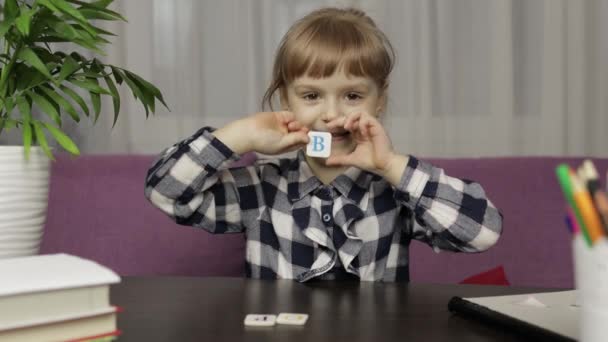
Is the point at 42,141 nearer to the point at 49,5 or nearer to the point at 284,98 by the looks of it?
the point at 49,5

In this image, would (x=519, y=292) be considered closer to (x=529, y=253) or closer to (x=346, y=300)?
(x=346, y=300)

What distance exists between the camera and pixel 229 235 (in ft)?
5.73

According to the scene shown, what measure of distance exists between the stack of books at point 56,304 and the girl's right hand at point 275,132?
635 millimetres

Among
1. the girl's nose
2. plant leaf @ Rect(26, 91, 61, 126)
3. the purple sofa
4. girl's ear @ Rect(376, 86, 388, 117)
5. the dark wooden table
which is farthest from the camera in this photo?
the purple sofa

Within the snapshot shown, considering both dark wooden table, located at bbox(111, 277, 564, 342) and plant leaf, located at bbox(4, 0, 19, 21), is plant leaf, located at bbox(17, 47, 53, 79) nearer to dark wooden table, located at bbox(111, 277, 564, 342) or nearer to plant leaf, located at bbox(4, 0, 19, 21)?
plant leaf, located at bbox(4, 0, 19, 21)

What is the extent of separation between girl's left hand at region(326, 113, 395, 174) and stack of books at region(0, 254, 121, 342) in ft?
2.03

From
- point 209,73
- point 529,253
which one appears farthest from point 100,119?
point 529,253

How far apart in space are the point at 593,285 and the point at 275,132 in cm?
79

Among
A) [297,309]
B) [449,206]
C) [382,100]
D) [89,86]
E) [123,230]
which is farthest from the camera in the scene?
[123,230]

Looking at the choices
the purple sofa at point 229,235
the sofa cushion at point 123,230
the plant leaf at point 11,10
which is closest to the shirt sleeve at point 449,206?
the purple sofa at point 229,235

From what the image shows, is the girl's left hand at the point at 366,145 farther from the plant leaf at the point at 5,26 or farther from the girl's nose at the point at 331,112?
the plant leaf at the point at 5,26

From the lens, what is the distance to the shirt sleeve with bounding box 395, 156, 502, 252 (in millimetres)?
1135

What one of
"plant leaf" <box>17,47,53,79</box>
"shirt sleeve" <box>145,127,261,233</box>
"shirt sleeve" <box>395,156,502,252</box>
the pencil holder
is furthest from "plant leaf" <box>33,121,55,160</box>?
the pencil holder

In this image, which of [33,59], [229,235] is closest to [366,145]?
[229,235]
